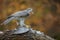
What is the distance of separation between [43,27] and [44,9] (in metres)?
0.85

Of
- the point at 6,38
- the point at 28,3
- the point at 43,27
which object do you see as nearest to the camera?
the point at 6,38

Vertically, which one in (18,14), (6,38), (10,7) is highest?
(10,7)

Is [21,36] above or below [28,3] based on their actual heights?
below

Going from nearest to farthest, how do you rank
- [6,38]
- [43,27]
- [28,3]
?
[6,38] → [43,27] → [28,3]

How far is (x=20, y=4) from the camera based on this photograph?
796cm

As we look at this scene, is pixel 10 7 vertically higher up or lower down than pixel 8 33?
higher up

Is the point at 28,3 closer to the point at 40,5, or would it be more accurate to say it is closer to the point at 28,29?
the point at 40,5

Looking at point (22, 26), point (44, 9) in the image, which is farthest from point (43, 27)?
point (22, 26)

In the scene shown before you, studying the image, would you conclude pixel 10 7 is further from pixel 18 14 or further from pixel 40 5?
pixel 18 14

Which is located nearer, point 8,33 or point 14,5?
point 8,33

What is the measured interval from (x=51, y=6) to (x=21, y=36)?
4627 mm

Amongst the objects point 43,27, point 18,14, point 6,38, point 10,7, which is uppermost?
point 10,7

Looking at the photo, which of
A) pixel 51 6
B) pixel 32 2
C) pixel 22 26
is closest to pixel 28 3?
pixel 32 2

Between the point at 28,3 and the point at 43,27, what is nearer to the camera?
the point at 43,27
